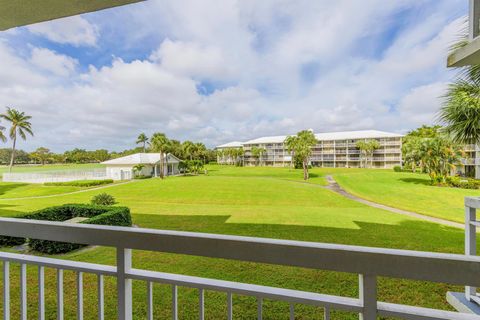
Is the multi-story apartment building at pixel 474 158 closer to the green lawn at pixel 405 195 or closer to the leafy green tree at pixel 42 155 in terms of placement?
the green lawn at pixel 405 195

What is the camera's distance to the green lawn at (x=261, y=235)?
228 centimetres

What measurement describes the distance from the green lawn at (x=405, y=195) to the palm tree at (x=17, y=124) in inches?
266

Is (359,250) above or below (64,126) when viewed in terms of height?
below

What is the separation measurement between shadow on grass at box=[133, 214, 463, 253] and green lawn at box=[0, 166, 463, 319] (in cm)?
2

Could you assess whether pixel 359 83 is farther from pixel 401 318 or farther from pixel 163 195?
pixel 163 195

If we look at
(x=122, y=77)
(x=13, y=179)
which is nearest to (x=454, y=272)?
(x=122, y=77)

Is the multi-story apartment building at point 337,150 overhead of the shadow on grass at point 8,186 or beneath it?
overhead

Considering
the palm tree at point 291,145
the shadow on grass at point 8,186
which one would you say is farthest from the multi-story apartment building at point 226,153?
the shadow on grass at point 8,186

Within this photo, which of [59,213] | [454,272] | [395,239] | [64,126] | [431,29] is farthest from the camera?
[59,213]

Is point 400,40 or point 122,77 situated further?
point 122,77

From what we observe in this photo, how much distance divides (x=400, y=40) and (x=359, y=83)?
0.63 metres

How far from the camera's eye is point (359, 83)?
3287 mm

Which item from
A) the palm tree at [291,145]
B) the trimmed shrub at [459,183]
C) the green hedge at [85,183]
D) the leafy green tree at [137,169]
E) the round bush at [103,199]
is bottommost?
the trimmed shrub at [459,183]

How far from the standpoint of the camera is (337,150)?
4.57 metres
